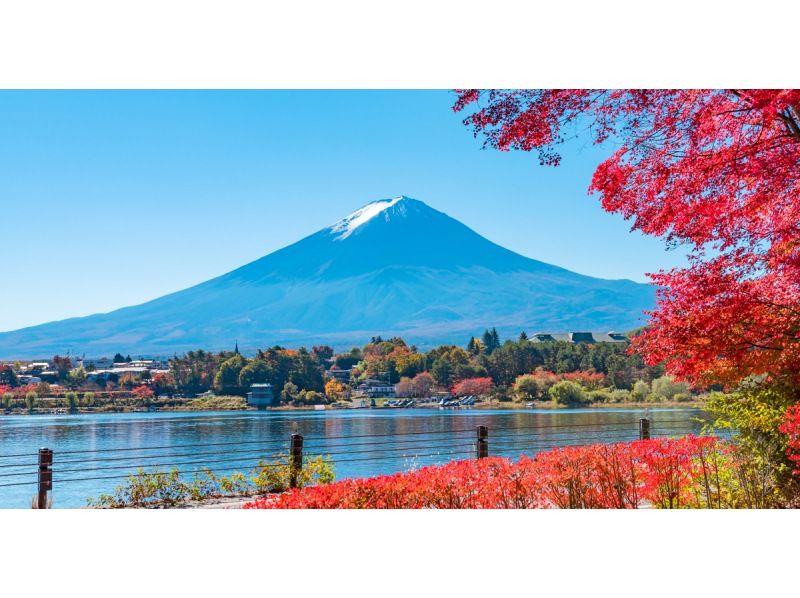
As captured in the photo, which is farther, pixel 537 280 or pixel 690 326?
pixel 537 280

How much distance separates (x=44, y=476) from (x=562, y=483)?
3687 mm

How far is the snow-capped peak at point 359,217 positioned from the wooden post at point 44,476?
430cm

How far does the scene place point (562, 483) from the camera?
5.75 metres

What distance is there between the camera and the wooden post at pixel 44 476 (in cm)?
620

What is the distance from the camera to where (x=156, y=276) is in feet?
29.7

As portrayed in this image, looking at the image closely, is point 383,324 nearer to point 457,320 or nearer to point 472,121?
point 457,320

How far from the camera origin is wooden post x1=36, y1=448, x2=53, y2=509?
6.20 m

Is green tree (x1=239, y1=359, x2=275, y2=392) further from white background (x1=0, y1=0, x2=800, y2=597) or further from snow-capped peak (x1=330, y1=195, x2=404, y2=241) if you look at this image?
white background (x1=0, y1=0, x2=800, y2=597)

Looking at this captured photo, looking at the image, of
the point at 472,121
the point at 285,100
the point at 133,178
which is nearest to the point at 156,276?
the point at 133,178

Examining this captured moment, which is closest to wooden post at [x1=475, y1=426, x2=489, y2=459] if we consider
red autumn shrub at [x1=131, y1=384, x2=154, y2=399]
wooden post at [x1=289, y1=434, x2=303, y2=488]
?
wooden post at [x1=289, y1=434, x2=303, y2=488]
